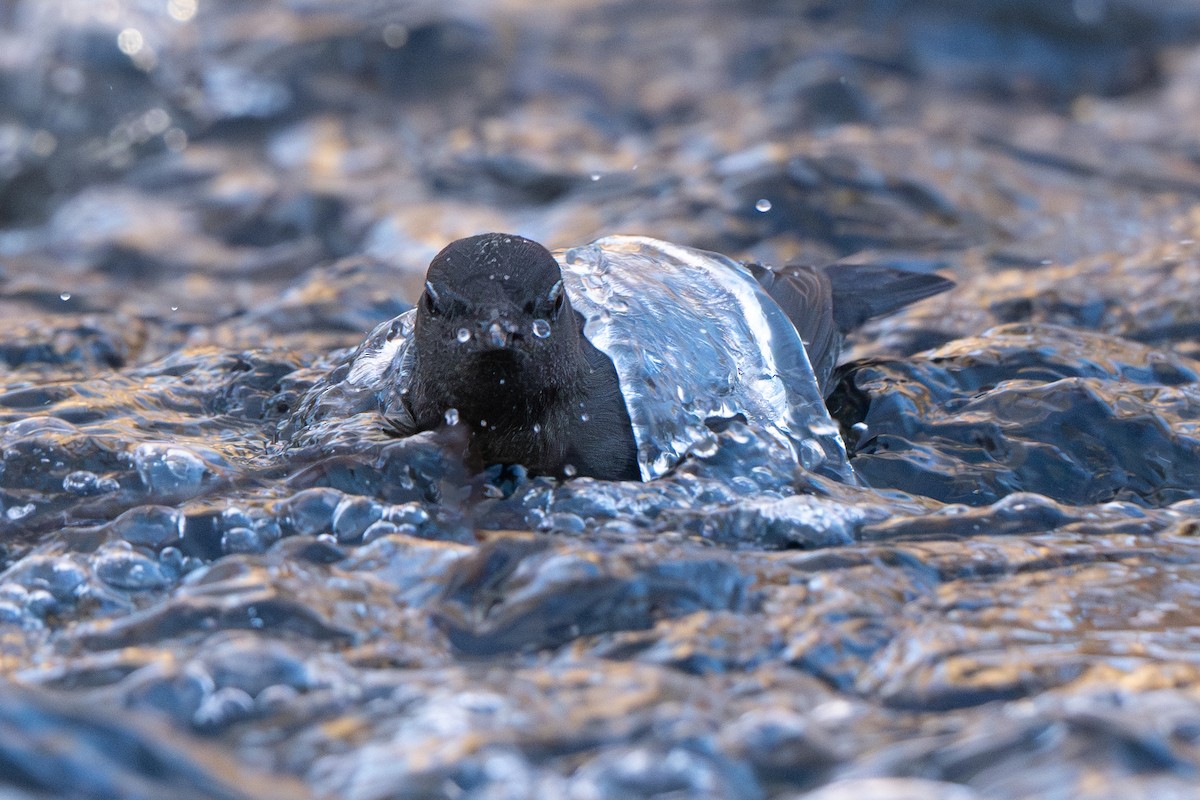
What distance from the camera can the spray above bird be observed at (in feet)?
14.5

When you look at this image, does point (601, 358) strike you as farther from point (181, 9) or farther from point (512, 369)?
point (181, 9)

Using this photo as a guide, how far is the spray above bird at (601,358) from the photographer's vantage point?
443 centimetres

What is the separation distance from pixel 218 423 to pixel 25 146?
4.49 meters

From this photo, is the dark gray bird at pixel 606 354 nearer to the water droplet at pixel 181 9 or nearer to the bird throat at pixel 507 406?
the bird throat at pixel 507 406

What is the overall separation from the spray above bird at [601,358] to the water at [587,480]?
0.38 feet

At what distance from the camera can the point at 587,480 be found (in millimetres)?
4477

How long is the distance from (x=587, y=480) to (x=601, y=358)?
0.53m

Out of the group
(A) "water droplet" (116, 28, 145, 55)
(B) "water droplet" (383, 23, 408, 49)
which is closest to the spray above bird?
(B) "water droplet" (383, 23, 408, 49)

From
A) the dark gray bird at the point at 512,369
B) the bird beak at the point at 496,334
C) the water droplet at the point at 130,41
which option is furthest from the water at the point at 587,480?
the bird beak at the point at 496,334

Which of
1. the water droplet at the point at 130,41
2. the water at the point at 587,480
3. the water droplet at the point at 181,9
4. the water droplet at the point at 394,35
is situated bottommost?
the water at the point at 587,480

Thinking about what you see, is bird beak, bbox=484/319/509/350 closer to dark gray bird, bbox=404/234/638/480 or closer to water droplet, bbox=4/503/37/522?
dark gray bird, bbox=404/234/638/480

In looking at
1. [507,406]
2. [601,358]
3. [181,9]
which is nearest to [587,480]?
[507,406]

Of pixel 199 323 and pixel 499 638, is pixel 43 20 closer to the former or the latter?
pixel 199 323

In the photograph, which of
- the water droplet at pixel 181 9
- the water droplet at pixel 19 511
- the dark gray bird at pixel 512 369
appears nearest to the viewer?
the water droplet at pixel 19 511
